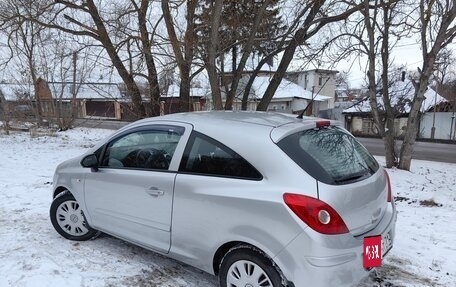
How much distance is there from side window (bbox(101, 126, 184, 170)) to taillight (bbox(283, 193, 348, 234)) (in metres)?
1.29

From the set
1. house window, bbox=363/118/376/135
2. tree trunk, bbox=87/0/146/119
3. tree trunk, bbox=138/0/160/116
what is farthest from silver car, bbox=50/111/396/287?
house window, bbox=363/118/376/135

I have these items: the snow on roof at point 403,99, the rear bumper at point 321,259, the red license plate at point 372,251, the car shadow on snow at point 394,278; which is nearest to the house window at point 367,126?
the snow on roof at point 403,99

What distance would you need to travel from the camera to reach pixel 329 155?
3020 mm

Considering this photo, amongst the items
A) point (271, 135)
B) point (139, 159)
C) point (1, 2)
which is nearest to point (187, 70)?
point (1, 2)

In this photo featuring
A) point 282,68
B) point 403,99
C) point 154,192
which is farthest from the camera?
point 403,99

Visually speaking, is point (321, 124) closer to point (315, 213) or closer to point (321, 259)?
point (315, 213)

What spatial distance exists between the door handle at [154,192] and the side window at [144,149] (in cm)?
20

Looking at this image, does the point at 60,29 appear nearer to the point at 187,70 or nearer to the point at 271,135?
the point at 187,70

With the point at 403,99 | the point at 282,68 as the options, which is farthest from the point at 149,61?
the point at 403,99

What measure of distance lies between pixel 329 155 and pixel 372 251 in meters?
0.78

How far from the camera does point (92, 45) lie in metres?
14.1

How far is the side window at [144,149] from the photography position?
3.51 metres

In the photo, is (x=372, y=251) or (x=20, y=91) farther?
(x=20, y=91)

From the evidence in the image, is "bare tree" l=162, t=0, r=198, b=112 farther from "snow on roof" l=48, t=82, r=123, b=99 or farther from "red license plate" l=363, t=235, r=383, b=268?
"red license plate" l=363, t=235, r=383, b=268
